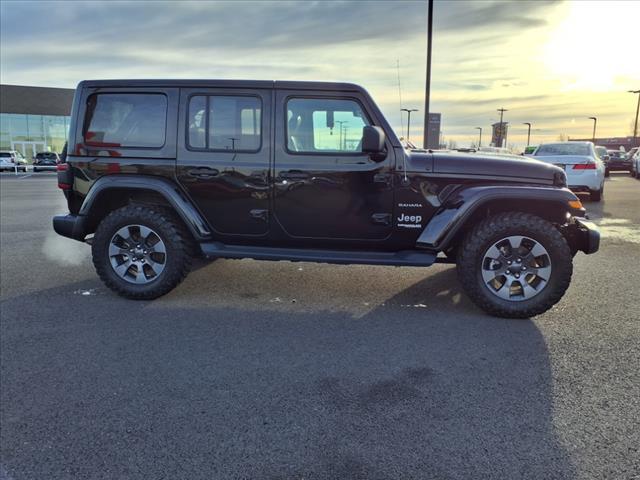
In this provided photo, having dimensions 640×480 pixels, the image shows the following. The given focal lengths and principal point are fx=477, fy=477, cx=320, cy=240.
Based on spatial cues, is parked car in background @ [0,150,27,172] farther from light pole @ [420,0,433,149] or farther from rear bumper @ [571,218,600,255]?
rear bumper @ [571,218,600,255]

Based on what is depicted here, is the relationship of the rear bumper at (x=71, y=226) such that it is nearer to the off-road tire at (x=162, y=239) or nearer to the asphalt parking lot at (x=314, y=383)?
the off-road tire at (x=162, y=239)

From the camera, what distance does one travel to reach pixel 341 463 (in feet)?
7.72

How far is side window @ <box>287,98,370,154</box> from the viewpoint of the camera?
4.55 metres

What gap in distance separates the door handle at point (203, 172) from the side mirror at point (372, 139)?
1.49 m

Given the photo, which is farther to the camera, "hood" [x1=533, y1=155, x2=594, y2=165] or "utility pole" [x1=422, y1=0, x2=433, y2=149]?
"utility pole" [x1=422, y1=0, x2=433, y2=149]

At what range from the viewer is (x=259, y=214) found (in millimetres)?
4734

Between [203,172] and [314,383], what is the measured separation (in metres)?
2.50

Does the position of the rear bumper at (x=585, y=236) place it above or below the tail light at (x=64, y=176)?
below

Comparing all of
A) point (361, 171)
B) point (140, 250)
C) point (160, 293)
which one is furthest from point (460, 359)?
point (140, 250)

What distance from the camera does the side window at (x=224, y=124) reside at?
465 cm

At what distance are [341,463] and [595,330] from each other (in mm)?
2822

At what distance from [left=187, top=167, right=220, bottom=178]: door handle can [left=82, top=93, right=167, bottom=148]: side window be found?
0.44 metres

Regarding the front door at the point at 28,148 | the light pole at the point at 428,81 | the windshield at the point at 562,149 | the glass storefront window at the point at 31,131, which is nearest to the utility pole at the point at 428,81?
the light pole at the point at 428,81

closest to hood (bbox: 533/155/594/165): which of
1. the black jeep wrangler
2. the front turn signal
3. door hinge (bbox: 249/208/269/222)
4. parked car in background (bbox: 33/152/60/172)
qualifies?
the front turn signal
